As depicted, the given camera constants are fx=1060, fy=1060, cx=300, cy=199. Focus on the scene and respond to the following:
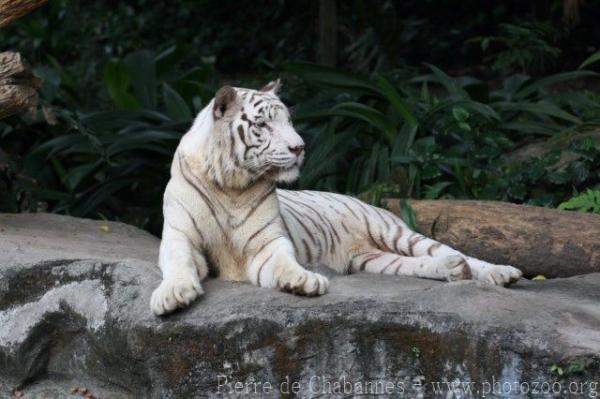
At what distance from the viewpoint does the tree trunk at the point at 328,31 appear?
8.98 meters

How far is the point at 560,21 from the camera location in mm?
10547

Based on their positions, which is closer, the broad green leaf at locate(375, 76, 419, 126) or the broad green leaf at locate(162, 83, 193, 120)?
the broad green leaf at locate(375, 76, 419, 126)

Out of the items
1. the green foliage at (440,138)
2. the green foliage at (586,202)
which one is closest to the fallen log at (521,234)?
the green foliage at (586,202)

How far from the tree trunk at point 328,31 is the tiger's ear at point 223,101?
4638 millimetres

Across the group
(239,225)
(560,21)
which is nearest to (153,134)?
(239,225)

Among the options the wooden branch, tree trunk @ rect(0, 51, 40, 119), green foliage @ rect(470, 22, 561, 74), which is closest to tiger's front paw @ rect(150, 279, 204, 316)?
tree trunk @ rect(0, 51, 40, 119)

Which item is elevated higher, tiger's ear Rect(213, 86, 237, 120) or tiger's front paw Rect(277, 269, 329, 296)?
tiger's ear Rect(213, 86, 237, 120)

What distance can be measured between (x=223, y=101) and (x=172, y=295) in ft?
3.06

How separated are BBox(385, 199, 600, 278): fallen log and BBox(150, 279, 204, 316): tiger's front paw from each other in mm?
2180

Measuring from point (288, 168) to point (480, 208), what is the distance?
6.11 ft

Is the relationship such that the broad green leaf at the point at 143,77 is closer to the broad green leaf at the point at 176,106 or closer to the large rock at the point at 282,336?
the broad green leaf at the point at 176,106

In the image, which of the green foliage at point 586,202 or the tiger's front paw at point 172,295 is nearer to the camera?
the tiger's front paw at point 172,295

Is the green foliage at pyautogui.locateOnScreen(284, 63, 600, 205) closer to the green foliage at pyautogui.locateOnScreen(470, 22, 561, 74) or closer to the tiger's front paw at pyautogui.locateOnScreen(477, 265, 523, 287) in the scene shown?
the green foliage at pyautogui.locateOnScreen(470, 22, 561, 74)

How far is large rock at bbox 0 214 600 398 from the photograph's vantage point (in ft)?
12.0
